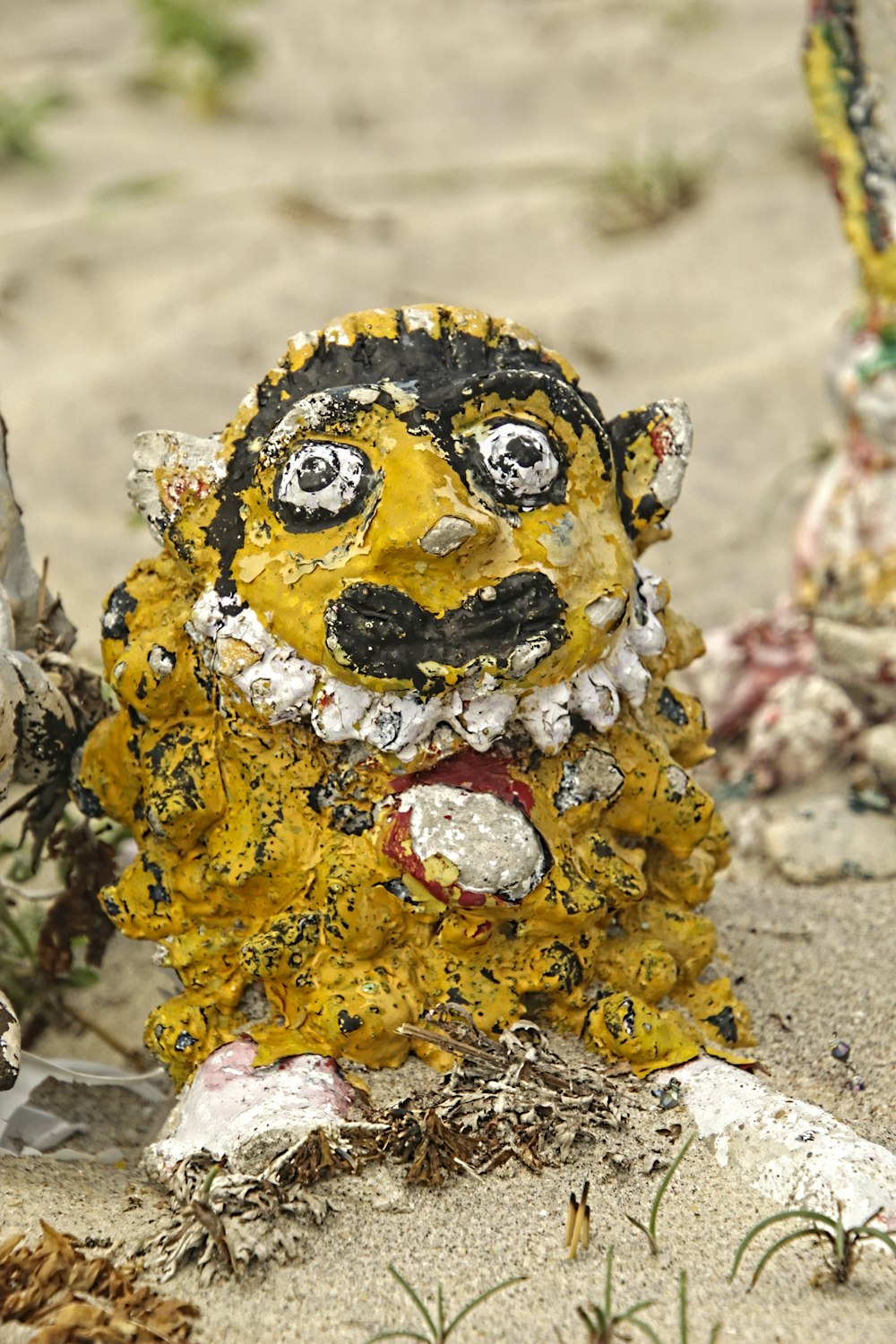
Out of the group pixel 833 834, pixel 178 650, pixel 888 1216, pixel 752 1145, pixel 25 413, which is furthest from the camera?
pixel 25 413

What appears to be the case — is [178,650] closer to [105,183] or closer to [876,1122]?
[876,1122]

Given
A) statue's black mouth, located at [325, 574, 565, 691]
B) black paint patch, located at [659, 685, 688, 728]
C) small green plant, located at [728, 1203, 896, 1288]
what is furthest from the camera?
black paint patch, located at [659, 685, 688, 728]

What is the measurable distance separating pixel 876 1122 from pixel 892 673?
1806 millimetres

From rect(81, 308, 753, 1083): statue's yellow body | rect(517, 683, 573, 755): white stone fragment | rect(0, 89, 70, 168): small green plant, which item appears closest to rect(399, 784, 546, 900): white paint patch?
rect(81, 308, 753, 1083): statue's yellow body

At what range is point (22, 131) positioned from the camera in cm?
829

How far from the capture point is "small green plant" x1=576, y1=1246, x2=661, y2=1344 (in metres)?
1.79

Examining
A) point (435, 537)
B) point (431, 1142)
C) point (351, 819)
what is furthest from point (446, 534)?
point (431, 1142)

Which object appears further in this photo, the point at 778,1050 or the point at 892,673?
the point at 892,673

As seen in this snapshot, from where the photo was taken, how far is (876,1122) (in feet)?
7.80

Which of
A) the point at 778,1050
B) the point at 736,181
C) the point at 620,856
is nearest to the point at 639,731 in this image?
the point at 620,856

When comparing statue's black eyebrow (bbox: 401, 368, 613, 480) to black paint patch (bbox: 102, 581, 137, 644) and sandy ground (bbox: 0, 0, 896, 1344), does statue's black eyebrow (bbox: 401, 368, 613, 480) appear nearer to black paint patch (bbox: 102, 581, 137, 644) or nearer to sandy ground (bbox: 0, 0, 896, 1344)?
black paint patch (bbox: 102, 581, 137, 644)

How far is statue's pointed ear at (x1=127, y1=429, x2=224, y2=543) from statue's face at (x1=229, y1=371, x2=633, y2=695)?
0.28ft

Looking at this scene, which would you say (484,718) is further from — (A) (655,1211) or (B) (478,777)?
(A) (655,1211)

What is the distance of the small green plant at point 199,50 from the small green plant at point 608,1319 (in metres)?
8.34
